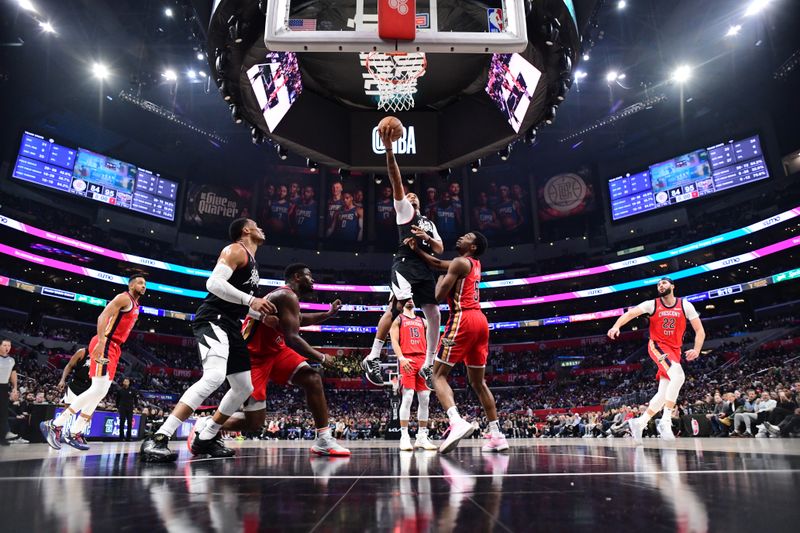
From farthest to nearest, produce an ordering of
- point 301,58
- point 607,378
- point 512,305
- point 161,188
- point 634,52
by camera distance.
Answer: point 512,305
point 161,188
point 607,378
point 634,52
point 301,58

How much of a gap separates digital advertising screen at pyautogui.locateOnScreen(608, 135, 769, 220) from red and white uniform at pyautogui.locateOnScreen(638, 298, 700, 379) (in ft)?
112

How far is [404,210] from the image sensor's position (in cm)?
525

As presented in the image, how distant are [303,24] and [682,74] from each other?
3214 centimetres

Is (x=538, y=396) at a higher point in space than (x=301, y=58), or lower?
lower

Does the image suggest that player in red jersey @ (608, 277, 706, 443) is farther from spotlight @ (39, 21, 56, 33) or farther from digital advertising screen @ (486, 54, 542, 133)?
spotlight @ (39, 21, 56, 33)

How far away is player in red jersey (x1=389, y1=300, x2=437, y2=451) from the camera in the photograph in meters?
6.88

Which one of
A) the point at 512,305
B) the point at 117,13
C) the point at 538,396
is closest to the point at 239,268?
the point at 117,13

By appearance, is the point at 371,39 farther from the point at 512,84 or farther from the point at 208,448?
the point at 208,448

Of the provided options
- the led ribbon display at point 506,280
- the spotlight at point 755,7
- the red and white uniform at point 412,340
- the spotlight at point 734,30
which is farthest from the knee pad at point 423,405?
the led ribbon display at point 506,280

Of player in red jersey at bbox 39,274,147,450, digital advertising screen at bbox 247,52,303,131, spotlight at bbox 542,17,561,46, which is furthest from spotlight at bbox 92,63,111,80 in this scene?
spotlight at bbox 542,17,561,46

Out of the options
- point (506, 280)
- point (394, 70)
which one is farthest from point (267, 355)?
point (506, 280)

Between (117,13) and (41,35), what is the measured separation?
466 cm

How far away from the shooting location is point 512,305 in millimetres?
42719

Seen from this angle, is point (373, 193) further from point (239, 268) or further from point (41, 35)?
point (239, 268)
